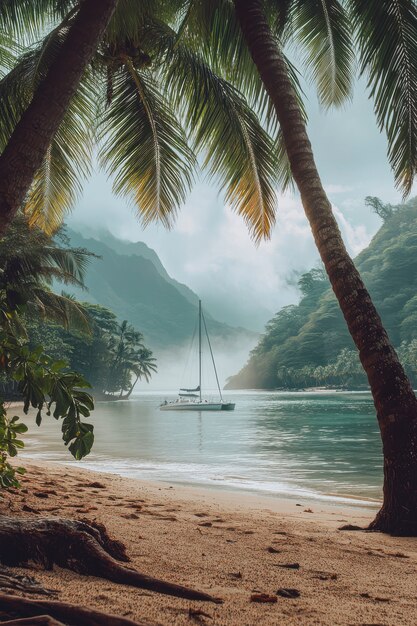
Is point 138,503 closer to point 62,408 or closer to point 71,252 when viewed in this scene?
point 62,408

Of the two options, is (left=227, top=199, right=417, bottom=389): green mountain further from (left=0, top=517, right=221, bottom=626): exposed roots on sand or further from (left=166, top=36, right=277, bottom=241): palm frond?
(left=0, top=517, right=221, bottom=626): exposed roots on sand

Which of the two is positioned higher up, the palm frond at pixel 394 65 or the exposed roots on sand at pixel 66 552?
the palm frond at pixel 394 65

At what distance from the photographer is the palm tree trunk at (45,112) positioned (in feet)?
11.5

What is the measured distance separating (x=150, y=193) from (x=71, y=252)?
1538 cm

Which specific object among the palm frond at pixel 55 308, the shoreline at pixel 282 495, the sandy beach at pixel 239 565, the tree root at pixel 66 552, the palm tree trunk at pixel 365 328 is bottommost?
the shoreline at pixel 282 495

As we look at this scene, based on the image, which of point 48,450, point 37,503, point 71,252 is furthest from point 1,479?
point 71,252

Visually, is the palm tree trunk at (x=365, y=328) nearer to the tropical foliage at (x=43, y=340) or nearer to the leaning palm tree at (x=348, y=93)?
the leaning palm tree at (x=348, y=93)

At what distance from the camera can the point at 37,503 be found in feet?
16.3

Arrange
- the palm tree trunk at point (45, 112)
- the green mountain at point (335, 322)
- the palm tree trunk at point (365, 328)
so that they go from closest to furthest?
the palm tree trunk at point (45, 112), the palm tree trunk at point (365, 328), the green mountain at point (335, 322)

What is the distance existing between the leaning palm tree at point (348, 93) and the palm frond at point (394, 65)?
0.04ft

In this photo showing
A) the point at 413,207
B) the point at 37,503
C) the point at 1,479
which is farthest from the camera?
the point at 413,207

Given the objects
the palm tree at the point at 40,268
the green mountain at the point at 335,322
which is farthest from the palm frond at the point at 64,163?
the green mountain at the point at 335,322

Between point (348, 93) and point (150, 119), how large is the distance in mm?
3444

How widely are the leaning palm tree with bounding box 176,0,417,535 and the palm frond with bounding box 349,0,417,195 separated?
1 centimetres
